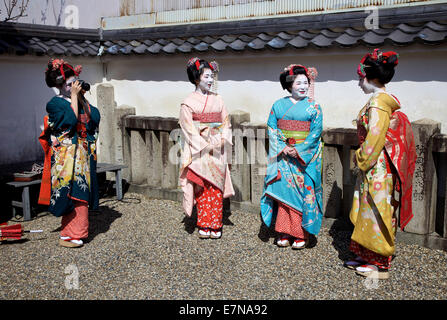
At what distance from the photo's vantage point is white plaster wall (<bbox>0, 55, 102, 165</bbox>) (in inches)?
292

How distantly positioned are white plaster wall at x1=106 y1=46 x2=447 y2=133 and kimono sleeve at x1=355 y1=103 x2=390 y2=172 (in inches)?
72.5

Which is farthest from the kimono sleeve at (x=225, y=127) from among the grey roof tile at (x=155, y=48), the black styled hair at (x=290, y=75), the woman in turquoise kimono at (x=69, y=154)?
the grey roof tile at (x=155, y=48)

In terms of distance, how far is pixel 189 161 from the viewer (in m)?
5.75

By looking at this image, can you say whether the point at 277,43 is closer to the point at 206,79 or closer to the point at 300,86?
the point at 206,79

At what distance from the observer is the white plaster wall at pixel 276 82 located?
19.3 feet

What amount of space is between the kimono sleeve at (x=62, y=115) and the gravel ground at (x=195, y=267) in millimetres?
1421

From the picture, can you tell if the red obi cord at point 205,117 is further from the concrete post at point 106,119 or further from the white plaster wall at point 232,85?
the concrete post at point 106,119

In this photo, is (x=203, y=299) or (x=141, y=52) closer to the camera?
(x=203, y=299)

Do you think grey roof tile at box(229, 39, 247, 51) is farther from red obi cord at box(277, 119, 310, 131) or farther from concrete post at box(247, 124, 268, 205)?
red obi cord at box(277, 119, 310, 131)

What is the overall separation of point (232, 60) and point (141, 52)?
63.3 inches

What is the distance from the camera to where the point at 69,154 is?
17.8 feet


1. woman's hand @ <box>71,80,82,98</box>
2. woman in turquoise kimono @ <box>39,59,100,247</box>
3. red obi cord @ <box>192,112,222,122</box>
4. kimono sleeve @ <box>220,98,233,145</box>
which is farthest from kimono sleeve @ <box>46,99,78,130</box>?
kimono sleeve @ <box>220,98,233,145</box>
